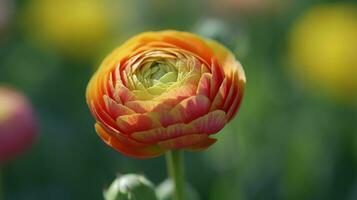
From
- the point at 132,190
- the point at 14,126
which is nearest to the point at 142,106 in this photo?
the point at 132,190

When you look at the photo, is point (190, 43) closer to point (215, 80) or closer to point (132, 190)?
point (215, 80)

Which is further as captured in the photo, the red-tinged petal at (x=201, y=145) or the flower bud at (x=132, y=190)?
the flower bud at (x=132, y=190)

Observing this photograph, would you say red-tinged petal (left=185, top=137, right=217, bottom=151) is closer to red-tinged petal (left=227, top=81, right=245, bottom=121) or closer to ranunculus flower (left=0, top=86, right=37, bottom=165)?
red-tinged petal (left=227, top=81, right=245, bottom=121)

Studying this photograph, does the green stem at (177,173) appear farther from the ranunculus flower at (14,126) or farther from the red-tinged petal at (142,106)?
the ranunculus flower at (14,126)

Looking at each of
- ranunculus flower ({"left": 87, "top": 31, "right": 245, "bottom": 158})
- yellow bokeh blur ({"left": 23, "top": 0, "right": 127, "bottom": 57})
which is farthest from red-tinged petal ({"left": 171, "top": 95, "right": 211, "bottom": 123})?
yellow bokeh blur ({"left": 23, "top": 0, "right": 127, "bottom": 57})

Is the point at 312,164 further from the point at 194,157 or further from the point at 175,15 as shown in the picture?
the point at 175,15

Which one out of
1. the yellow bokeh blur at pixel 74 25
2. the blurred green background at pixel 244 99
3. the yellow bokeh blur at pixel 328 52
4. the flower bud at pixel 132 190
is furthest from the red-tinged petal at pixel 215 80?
the yellow bokeh blur at pixel 74 25
